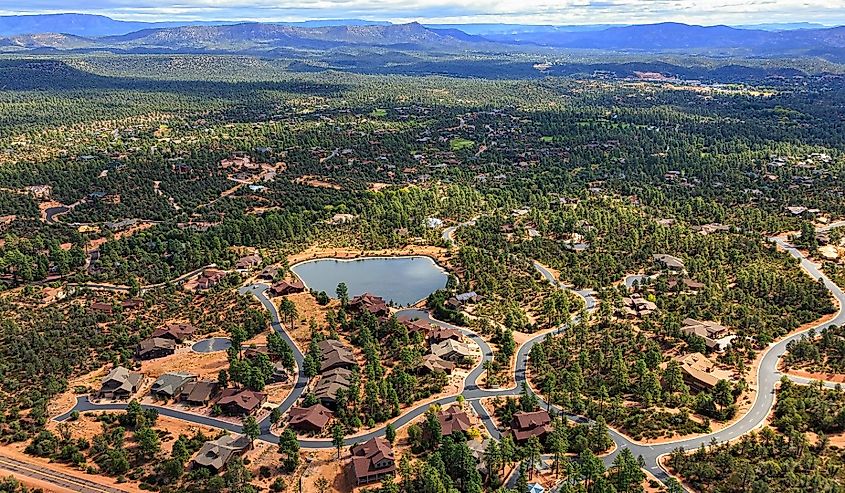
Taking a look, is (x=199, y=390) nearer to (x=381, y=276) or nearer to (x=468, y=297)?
(x=468, y=297)

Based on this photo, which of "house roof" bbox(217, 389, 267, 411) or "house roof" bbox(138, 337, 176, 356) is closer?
"house roof" bbox(217, 389, 267, 411)

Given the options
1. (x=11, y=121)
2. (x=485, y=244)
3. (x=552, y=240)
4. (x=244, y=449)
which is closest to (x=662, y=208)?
(x=552, y=240)

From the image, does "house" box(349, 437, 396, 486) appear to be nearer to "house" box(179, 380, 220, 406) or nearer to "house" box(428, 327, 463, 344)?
"house" box(179, 380, 220, 406)

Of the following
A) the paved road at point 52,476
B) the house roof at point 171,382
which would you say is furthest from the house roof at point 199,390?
the paved road at point 52,476

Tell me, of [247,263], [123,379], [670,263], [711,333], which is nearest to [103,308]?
[123,379]

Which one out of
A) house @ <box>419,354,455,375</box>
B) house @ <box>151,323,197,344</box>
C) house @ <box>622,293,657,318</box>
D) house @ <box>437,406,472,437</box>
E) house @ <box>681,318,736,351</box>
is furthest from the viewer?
house @ <box>622,293,657,318</box>

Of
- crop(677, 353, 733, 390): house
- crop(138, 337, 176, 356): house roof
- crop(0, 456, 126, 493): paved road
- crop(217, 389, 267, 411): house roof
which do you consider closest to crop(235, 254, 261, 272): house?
crop(138, 337, 176, 356): house roof
